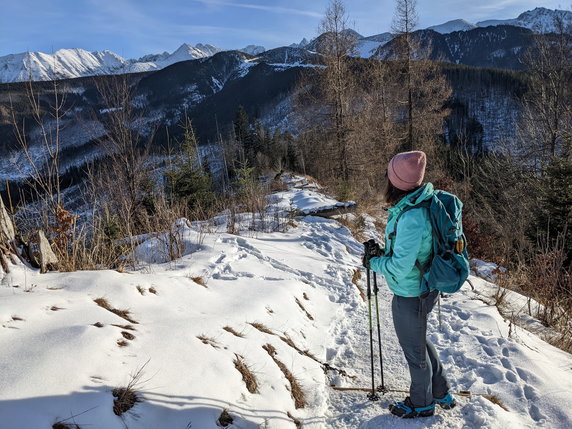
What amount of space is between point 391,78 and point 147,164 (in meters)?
13.4

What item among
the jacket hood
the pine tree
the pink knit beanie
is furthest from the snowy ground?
the pine tree

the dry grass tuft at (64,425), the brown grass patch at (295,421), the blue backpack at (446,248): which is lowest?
the brown grass patch at (295,421)

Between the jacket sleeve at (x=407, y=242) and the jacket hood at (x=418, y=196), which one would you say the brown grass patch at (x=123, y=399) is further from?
the jacket hood at (x=418, y=196)

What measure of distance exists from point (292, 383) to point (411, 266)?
4.89ft

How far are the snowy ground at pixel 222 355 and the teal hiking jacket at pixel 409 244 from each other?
1089mm

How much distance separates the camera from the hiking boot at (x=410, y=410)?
2.34m

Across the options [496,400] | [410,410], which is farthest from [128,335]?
[496,400]

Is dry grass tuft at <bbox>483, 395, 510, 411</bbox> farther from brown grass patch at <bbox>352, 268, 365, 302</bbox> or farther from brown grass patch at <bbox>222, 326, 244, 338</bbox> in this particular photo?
brown grass patch at <bbox>352, 268, 365, 302</bbox>

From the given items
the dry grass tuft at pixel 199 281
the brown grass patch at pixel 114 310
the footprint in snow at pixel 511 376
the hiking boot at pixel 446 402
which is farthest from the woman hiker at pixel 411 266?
the dry grass tuft at pixel 199 281

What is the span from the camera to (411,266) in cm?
200

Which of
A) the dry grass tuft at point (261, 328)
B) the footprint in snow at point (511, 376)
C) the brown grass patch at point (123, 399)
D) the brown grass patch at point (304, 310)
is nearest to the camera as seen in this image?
the brown grass patch at point (123, 399)

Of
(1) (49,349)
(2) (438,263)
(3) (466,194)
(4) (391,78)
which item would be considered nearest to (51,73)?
(1) (49,349)

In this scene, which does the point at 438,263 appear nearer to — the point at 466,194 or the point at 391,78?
the point at 466,194

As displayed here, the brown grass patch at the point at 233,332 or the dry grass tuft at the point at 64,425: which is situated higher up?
the dry grass tuft at the point at 64,425
